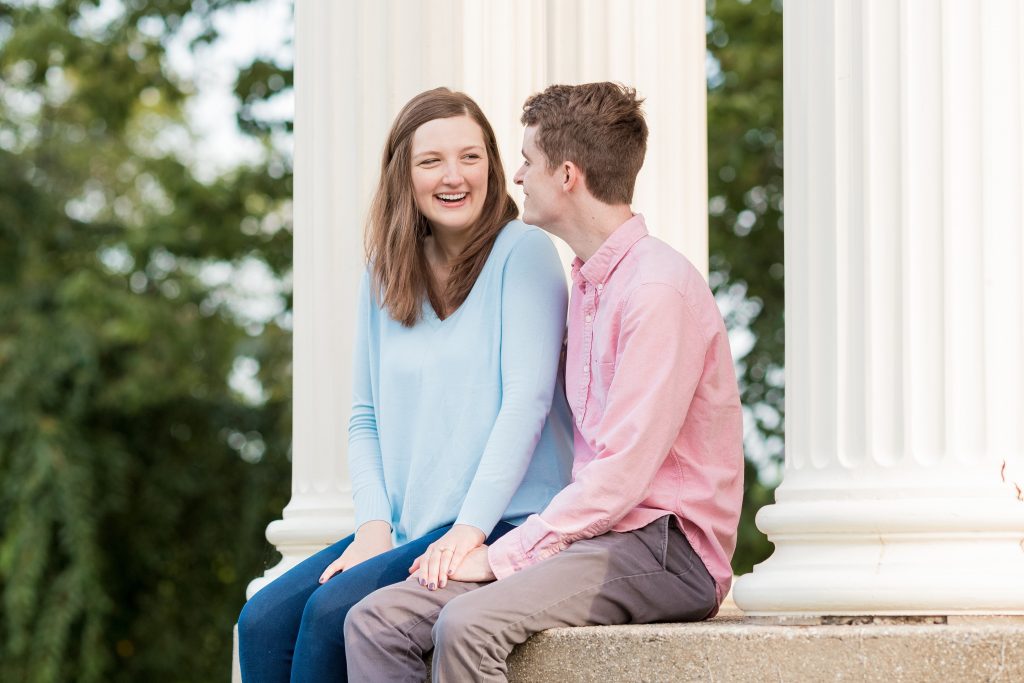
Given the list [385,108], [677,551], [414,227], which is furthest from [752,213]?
[677,551]

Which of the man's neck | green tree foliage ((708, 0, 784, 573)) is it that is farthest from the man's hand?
green tree foliage ((708, 0, 784, 573))

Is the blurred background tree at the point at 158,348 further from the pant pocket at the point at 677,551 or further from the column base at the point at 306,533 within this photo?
the pant pocket at the point at 677,551

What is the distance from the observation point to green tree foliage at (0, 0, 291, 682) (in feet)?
56.1

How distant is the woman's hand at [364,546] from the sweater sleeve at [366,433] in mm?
65

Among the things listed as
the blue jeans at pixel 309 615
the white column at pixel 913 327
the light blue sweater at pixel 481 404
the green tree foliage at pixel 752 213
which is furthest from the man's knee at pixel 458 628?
the green tree foliage at pixel 752 213

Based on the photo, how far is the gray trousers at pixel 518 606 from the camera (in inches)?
197

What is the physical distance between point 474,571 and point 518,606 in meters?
0.37

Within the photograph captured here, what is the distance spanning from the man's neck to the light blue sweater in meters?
0.29

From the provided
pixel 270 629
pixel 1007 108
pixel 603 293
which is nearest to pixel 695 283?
pixel 603 293

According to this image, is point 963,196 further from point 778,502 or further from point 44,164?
point 44,164

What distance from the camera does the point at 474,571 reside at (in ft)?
17.7

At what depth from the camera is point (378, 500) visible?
623 cm

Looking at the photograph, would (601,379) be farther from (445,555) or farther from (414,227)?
(414,227)

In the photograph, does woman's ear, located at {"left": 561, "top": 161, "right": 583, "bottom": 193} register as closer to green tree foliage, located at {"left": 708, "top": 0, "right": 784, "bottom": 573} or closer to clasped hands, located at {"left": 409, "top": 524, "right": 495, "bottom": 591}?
clasped hands, located at {"left": 409, "top": 524, "right": 495, "bottom": 591}
